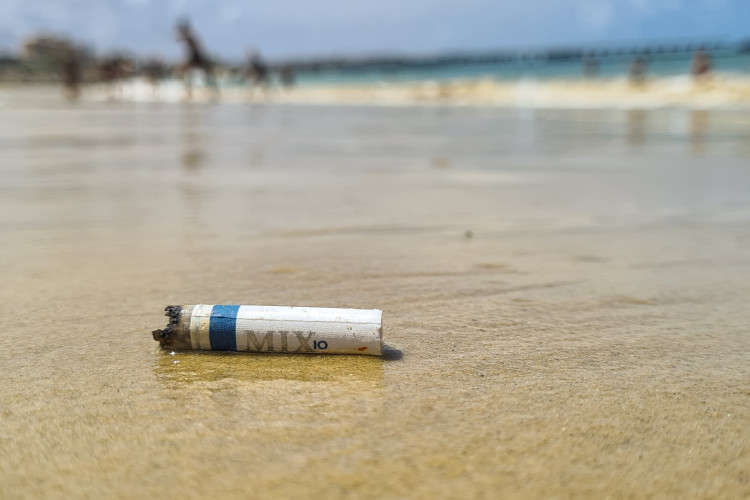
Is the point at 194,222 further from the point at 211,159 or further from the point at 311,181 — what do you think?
the point at 211,159

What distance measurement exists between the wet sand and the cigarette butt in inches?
1.9

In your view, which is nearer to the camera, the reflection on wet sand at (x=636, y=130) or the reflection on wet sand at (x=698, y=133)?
the reflection on wet sand at (x=698, y=133)

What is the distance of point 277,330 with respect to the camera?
1.73 metres

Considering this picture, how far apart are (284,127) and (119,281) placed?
9.61m

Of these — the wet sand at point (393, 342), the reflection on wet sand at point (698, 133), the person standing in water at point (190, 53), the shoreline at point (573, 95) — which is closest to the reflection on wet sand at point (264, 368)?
the wet sand at point (393, 342)

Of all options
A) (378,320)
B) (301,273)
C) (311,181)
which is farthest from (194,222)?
(378,320)

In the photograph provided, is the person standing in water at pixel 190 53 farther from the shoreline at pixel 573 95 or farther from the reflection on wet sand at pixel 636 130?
the reflection on wet sand at pixel 636 130

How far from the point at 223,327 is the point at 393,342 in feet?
1.63

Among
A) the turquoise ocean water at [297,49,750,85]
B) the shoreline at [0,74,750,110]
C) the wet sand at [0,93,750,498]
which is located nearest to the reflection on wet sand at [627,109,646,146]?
the wet sand at [0,93,750,498]

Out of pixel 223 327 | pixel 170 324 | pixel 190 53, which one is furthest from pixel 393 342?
pixel 190 53

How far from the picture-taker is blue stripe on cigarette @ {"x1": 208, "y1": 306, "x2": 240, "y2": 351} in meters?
1.74

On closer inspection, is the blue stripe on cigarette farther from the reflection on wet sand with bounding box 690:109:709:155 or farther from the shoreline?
the shoreline

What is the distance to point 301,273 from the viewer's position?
8.83ft

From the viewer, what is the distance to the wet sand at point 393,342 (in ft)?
4.09
